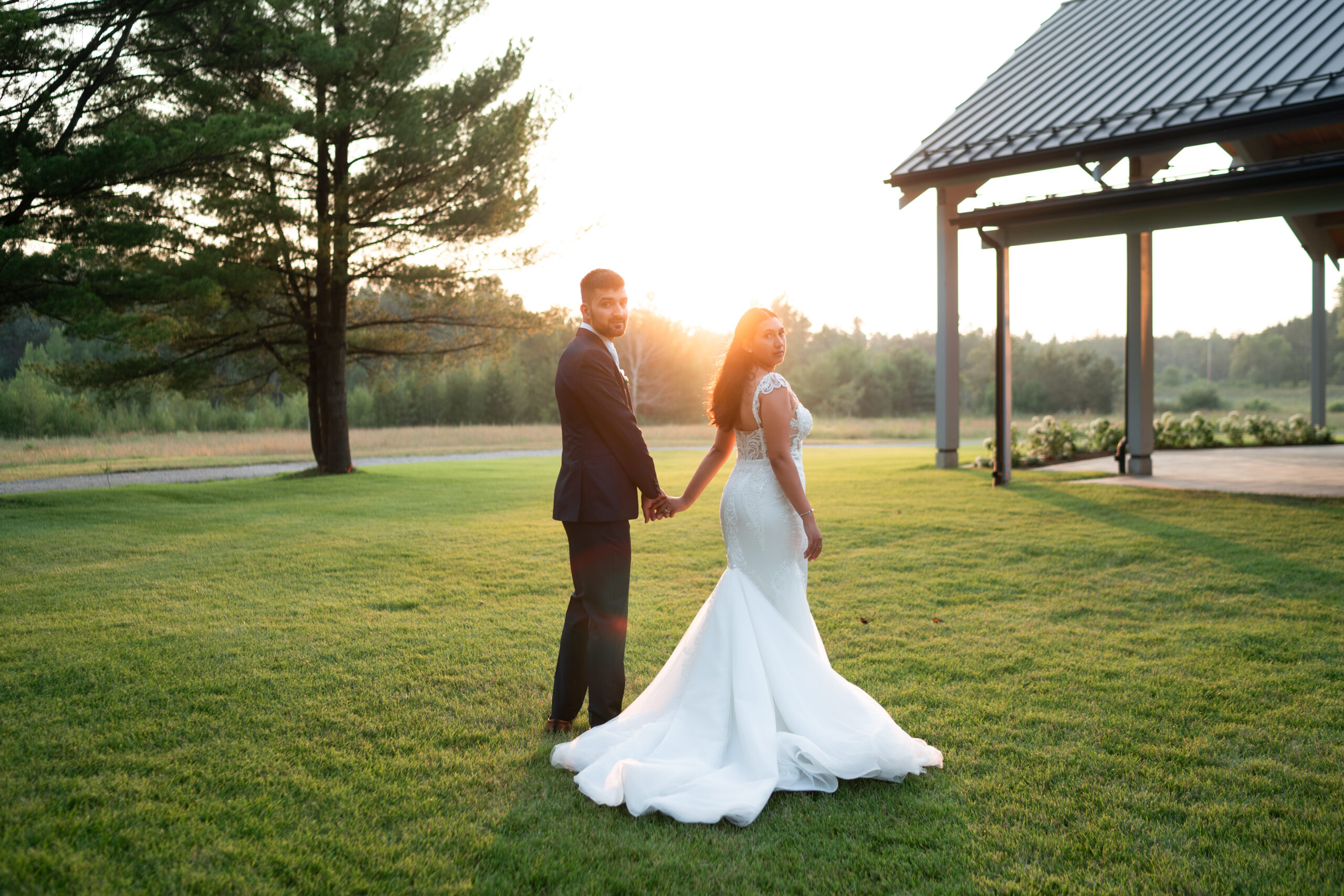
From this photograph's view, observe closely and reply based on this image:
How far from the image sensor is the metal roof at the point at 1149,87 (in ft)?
31.0

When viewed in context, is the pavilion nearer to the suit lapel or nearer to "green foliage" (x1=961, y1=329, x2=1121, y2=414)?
the suit lapel

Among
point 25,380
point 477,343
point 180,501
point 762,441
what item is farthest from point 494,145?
point 762,441

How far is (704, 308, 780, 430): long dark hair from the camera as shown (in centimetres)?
371

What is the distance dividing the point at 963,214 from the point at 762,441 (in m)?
9.39

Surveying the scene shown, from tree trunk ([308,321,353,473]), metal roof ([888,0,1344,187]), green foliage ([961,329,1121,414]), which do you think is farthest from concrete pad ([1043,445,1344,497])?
green foliage ([961,329,1121,414])

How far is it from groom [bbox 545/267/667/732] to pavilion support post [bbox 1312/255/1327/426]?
20950mm

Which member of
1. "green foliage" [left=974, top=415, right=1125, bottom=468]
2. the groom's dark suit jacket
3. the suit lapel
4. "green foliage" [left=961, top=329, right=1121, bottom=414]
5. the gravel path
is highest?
"green foliage" [left=961, top=329, right=1121, bottom=414]

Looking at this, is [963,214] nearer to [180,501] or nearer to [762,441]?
[762,441]

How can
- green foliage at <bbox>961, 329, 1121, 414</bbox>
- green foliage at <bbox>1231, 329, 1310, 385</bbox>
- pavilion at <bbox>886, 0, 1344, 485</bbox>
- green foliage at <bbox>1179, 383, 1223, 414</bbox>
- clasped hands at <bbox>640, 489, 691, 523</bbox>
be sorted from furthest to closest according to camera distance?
1. green foliage at <bbox>1231, 329, 1310, 385</bbox>
2. green foliage at <bbox>961, 329, 1121, 414</bbox>
3. green foliage at <bbox>1179, 383, 1223, 414</bbox>
4. pavilion at <bbox>886, 0, 1344, 485</bbox>
5. clasped hands at <bbox>640, 489, 691, 523</bbox>

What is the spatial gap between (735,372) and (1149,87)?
10493 mm

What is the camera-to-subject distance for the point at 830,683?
11.2 ft

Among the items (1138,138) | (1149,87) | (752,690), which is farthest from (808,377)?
(752,690)

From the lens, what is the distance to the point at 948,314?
45.0ft

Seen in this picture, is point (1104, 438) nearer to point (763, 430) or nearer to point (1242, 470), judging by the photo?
point (1242, 470)
